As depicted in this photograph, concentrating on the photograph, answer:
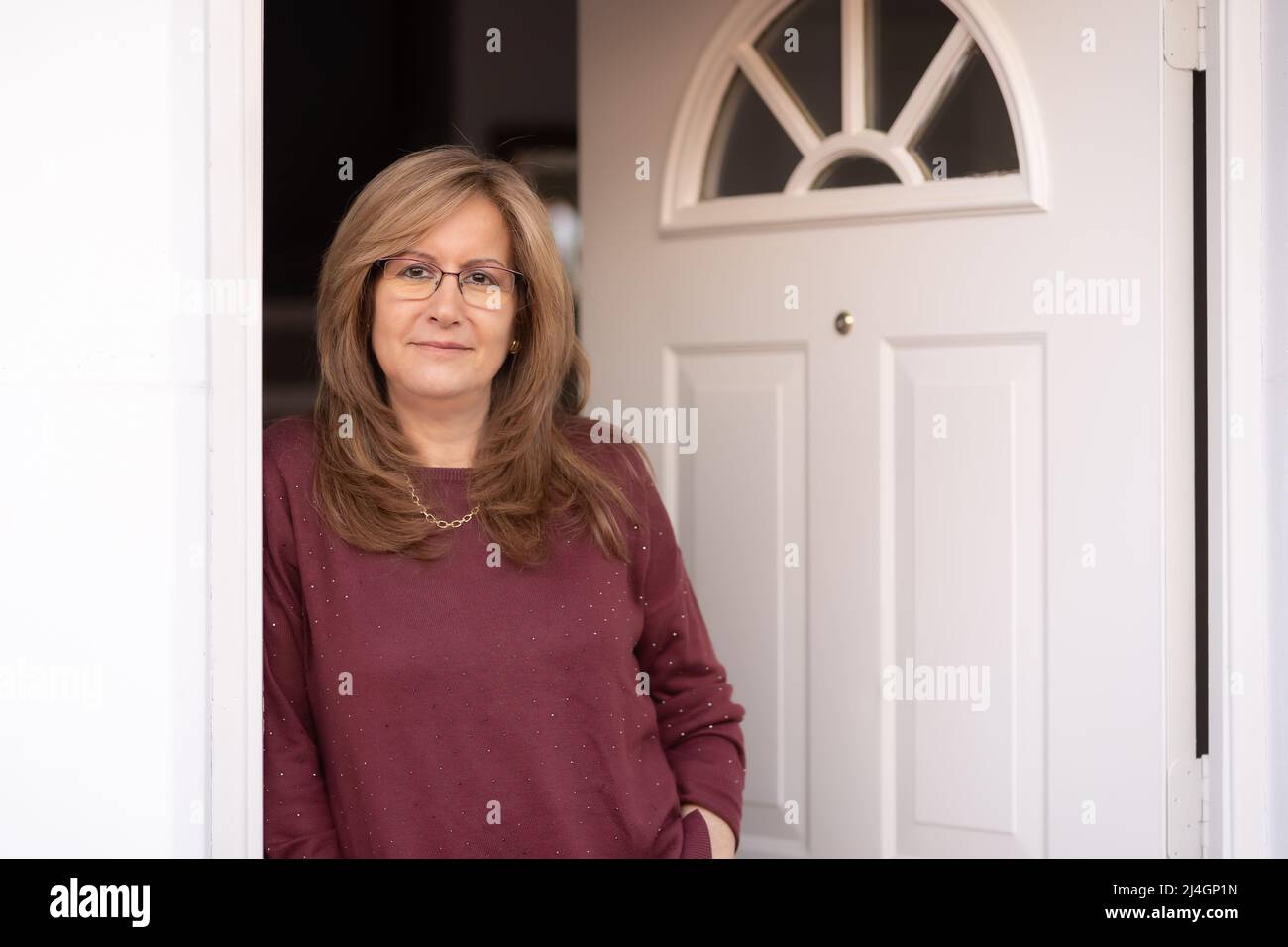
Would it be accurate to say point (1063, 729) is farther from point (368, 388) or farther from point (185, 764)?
point (185, 764)

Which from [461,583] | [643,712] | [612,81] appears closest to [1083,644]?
[643,712]

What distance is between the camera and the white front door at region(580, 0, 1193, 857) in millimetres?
2102

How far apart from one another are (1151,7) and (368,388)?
4.47 ft

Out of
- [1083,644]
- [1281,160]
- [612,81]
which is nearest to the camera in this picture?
[1281,160]

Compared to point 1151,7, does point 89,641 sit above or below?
below

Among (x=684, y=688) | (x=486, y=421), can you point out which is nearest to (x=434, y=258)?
(x=486, y=421)

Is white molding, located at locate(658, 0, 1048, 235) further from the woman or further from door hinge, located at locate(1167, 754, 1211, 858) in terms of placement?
door hinge, located at locate(1167, 754, 1211, 858)

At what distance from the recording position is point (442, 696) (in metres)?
1.76

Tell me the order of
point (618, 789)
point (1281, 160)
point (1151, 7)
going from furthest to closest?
point (1151, 7)
point (618, 789)
point (1281, 160)

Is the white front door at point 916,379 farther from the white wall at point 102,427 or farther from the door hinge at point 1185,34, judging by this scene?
the white wall at point 102,427

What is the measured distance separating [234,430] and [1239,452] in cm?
131

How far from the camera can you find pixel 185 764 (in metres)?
1.43

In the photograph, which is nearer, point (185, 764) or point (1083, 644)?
point (185, 764)
